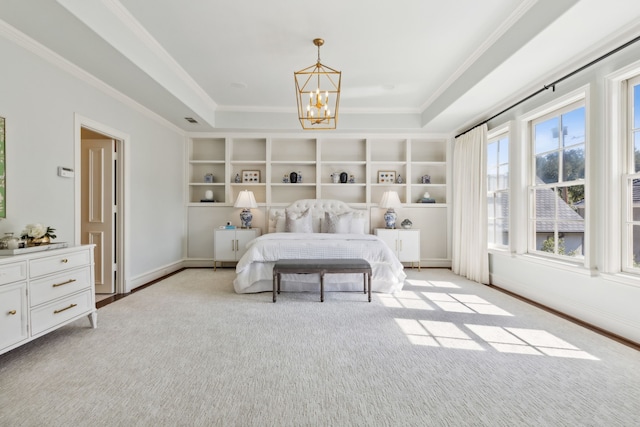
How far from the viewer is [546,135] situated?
390 centimetres

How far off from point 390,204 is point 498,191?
1.75 metres

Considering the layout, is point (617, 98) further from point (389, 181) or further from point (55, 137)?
point (55, 137)

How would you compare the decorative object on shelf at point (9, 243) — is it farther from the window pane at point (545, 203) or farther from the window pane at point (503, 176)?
the window pane at point (503, 176)

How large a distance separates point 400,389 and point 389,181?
4937mm

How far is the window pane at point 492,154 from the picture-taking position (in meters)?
4.96

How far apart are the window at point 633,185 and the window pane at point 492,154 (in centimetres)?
215

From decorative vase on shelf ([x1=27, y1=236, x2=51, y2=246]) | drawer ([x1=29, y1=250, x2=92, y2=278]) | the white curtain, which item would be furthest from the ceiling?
drawer ([x1=29, y1=250, x2=92, y2=278])

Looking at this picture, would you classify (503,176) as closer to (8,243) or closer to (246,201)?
(246,201)

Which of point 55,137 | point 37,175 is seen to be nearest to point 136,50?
point 55,137

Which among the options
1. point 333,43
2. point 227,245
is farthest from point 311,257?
point 333,43

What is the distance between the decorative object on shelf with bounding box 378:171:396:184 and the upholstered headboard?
2.46 feet

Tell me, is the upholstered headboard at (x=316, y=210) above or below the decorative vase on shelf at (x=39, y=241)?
above

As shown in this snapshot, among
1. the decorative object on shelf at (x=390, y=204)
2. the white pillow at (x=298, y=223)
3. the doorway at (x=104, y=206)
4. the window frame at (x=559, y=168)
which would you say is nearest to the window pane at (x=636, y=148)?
the window frame at (x=559, y=168)

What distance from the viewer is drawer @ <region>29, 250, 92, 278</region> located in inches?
92.9
